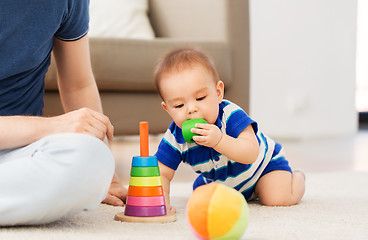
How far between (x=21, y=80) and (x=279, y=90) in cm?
255

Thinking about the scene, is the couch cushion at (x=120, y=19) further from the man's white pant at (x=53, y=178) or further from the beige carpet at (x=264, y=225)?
the man's white pant at (x=53, y=178)

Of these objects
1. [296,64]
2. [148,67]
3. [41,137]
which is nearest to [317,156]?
[148,67]

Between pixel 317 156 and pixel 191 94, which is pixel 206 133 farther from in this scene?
pixel 317 156

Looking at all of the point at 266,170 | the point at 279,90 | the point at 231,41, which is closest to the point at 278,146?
the point at 266,170

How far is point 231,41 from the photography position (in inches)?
74.5

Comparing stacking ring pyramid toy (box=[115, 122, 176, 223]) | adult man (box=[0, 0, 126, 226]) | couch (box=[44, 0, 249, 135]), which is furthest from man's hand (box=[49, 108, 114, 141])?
couch (box=[44, 0, 249, 135])

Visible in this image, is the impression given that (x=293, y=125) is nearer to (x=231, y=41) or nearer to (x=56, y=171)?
(x=231, y=41)

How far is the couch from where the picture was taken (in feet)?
5.66

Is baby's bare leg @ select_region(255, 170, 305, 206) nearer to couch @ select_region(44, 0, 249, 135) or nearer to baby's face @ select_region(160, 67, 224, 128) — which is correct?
baby's face @ select_region(160, 67, 224, 128)

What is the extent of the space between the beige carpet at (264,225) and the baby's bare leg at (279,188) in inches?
1.0

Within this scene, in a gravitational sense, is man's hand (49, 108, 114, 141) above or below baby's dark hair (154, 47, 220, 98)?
below

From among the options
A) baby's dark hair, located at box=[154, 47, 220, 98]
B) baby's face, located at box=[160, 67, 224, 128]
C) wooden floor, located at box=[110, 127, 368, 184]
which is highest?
baby's dark hair, located at box=[154, 47, 220, 98]

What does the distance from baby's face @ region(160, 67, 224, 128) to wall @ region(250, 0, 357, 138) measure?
2290 mm

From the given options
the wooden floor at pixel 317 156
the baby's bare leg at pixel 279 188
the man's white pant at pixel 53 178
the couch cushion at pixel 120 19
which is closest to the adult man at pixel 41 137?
the man's white pant at pixel 53 178
